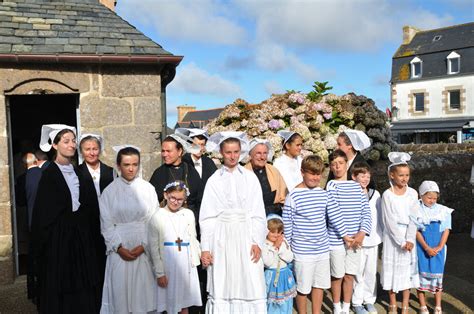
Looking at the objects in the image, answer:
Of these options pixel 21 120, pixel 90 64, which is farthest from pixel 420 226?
pixel 21 120

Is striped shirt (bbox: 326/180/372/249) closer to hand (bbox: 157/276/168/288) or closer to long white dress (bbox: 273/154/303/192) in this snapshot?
long white dress (bbox: 273/154/303/192)

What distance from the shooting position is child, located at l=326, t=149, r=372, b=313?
3894 mm

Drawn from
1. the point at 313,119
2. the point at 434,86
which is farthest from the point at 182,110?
the point at 313,119

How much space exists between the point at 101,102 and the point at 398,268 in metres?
3.70

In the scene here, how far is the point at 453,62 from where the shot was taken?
97.3 feet

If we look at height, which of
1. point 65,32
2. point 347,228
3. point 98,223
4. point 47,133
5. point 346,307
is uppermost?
point 65,32

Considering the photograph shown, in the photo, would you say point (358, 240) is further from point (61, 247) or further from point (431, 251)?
point (61, 247)

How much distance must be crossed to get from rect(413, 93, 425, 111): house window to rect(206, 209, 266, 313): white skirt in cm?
3031

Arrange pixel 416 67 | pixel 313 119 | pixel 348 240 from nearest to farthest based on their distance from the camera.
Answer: pixel 348 240, pixel 313 119, pixel 416 67

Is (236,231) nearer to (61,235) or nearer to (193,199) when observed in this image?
(193,199)

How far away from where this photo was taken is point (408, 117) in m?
31.3

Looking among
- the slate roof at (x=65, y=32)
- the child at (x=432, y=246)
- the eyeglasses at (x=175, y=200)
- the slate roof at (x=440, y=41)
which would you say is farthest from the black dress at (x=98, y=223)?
the slate roof at (x=440, y=41)

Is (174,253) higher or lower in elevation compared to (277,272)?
higher

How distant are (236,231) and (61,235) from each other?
4.66 ft
